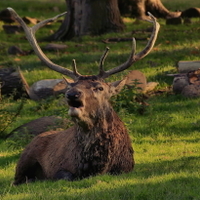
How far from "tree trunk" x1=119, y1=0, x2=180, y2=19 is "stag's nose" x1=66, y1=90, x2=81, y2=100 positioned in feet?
69.2

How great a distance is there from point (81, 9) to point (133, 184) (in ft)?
56.2

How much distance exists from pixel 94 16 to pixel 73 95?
53.9ft

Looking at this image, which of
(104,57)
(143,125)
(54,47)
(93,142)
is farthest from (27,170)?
(54,47)

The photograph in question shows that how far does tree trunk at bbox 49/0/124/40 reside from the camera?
23516 mm

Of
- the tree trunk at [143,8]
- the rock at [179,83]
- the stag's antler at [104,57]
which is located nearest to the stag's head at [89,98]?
the stag's antler at [104,57]

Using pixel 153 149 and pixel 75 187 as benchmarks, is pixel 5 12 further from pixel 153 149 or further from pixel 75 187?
pixel 75 187

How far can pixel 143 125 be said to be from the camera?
12.7 metres

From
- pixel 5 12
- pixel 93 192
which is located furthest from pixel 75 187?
pixel 5 12

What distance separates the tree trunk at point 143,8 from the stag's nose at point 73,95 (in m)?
21.1

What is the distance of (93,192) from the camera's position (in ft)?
23.1

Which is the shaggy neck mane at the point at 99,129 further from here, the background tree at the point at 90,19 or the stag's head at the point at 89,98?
the background tree at the point at 90,19

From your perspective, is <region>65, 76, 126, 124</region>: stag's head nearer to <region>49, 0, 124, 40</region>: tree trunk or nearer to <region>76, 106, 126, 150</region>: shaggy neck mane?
<region>76, 106, 126, 150</region>: shaggy neck mane

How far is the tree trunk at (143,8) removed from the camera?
28.4m

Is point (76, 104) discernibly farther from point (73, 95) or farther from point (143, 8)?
point (143, 8)
